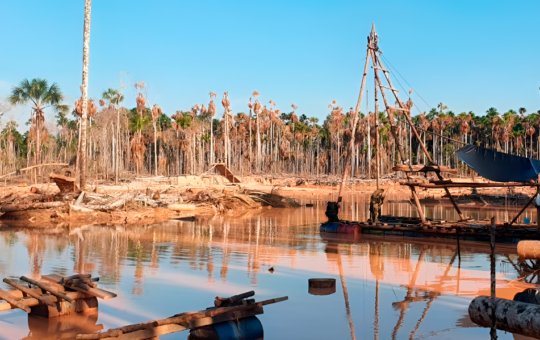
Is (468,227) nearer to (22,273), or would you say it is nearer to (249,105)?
(22,273)

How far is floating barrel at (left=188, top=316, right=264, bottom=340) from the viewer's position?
6.52 metres

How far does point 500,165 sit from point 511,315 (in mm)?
11385

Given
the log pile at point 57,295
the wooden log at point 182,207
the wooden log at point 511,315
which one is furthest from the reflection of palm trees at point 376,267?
the wooden log at point 182,207

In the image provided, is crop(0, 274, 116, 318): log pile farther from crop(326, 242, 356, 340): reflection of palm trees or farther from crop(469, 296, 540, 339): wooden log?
crop(469, 296, 540, 339): wooden log

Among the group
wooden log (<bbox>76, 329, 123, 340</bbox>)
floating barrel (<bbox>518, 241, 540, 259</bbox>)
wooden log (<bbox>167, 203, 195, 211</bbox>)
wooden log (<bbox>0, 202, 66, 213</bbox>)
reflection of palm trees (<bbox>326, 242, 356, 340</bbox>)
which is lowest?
reflection of palm trees (<bbox>326, 242, 356, 340</bbox>)

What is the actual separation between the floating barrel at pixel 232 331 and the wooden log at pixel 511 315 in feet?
9.24

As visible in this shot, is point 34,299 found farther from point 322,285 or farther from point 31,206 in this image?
point 31,206

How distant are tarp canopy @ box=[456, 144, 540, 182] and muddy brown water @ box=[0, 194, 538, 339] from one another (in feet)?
7.30

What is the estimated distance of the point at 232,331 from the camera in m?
6.64

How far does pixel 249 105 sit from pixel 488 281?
5769 centimetres

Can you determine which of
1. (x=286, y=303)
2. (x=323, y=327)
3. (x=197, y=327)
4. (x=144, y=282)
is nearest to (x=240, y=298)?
(x=197, y=327)

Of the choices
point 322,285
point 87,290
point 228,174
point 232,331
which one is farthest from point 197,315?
point 228,174

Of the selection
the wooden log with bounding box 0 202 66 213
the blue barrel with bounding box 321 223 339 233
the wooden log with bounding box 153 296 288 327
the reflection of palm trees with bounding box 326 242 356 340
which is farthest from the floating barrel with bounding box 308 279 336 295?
the wooden log with bounding box 0 202 66 213

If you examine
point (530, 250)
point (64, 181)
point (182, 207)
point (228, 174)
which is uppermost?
point (228, 174)
